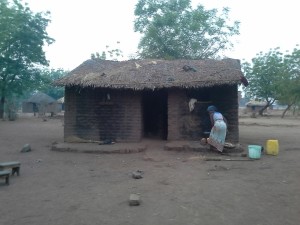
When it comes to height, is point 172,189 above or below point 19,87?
below

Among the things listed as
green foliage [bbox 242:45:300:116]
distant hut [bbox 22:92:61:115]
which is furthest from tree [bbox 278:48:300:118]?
distant hut [bbox 22:92:61:115]

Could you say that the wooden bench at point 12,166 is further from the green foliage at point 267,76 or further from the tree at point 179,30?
the green foliage at point 267,76

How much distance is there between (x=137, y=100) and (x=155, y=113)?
2576 millimetres

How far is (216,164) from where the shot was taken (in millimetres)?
9008

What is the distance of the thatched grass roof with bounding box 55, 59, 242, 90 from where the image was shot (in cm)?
1157

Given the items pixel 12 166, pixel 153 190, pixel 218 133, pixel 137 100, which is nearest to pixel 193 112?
pixel 218 133

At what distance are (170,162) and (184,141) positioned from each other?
8.82 feet

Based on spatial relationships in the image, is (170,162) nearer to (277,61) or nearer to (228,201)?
(228,201)

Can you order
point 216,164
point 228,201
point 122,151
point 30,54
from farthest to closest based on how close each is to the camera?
point 30,54 < point 122,151 < point 216,164 < point 228,201

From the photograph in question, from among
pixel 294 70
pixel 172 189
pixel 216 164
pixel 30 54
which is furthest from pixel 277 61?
pixel 172 189

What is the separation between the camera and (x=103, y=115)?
12.3 meters

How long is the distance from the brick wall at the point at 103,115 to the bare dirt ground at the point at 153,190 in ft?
6.22

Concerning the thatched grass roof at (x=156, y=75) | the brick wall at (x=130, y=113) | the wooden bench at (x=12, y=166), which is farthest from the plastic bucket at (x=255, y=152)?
the wooden bench at (x=12, y=166)

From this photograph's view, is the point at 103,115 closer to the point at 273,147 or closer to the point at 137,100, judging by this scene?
the point at 137,100
